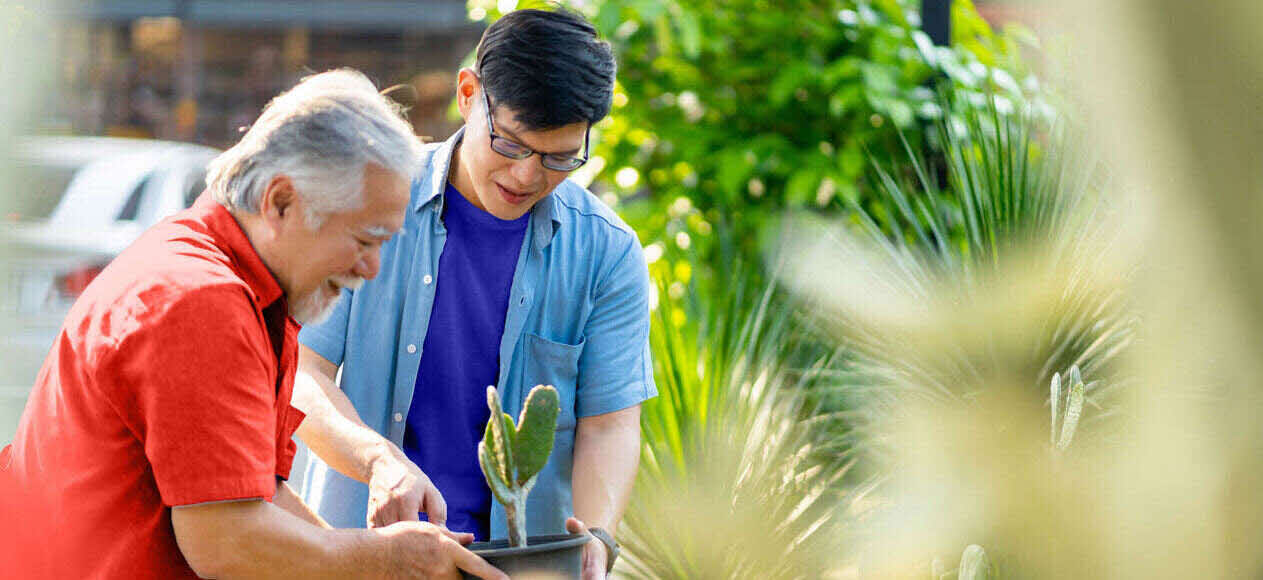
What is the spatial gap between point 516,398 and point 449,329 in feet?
0.50

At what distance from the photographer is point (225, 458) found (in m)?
1.39

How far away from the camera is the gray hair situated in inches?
58.9

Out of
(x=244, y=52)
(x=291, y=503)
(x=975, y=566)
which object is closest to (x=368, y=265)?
(x=291, y=503)

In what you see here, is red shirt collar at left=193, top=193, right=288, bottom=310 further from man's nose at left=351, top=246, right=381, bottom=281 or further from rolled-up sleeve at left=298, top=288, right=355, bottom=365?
rolled-up sleeve at left=298, top=288, right=355, bottom=365

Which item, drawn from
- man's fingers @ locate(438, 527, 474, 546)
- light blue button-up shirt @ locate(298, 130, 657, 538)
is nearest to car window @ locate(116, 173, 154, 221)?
light blue button-up shirt @ locate(298, 130, 657, 538)

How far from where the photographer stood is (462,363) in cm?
215

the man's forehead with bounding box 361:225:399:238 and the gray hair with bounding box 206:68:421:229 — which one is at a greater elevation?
the gray hair with bounding box 206:68:421:229

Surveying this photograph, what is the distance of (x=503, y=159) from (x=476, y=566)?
2.41ft

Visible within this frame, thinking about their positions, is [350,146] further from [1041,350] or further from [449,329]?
[1041,350]

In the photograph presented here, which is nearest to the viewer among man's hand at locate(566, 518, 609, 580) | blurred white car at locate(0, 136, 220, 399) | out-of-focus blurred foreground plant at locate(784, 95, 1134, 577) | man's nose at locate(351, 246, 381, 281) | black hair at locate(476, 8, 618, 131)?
man's nose at locate(351, 246, 381, 281)

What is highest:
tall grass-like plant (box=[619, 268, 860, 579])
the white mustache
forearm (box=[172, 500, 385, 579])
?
the white mustache

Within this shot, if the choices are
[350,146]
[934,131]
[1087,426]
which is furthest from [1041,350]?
[350,146]

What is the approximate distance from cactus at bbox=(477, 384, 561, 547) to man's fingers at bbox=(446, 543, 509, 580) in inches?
3.7

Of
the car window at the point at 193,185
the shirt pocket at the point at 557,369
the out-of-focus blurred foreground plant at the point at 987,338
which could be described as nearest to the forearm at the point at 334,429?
the shirt pocket at the point at 557,369
